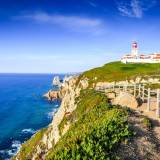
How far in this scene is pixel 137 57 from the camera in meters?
135

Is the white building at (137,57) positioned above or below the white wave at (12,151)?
above

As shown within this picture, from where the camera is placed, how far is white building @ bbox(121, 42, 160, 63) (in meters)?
129

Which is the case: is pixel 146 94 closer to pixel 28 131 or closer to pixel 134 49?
pixel 28 131

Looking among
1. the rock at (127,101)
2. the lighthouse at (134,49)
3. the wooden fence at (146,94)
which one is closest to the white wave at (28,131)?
the wooden fence at (146,94)

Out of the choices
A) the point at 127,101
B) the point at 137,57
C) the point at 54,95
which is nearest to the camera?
the point at 127,101

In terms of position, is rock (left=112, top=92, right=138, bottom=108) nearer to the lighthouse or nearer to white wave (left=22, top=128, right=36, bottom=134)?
white wave (left=22, top=128, right=36, bottom=134)

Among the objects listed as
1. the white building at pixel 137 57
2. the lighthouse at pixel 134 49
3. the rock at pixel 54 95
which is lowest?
the rock at pixel 54 95

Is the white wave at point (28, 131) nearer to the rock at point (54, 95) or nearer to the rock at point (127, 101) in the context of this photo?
the rock at point (127, 101)

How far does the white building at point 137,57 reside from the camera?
129375mm

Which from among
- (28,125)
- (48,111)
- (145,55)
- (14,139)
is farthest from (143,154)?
(145,55)

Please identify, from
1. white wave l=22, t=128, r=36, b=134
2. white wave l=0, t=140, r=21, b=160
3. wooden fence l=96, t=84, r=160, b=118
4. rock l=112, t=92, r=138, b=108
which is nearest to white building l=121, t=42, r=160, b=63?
white wave l=22, t=128, r=36, b=134

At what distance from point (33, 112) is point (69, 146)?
8891cm

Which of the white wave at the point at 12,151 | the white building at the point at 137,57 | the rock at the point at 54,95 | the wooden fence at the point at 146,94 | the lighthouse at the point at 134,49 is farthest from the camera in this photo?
the lighthouse at the point at 134,49

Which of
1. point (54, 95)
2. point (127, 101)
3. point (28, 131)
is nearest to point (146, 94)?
point (127, 101)
